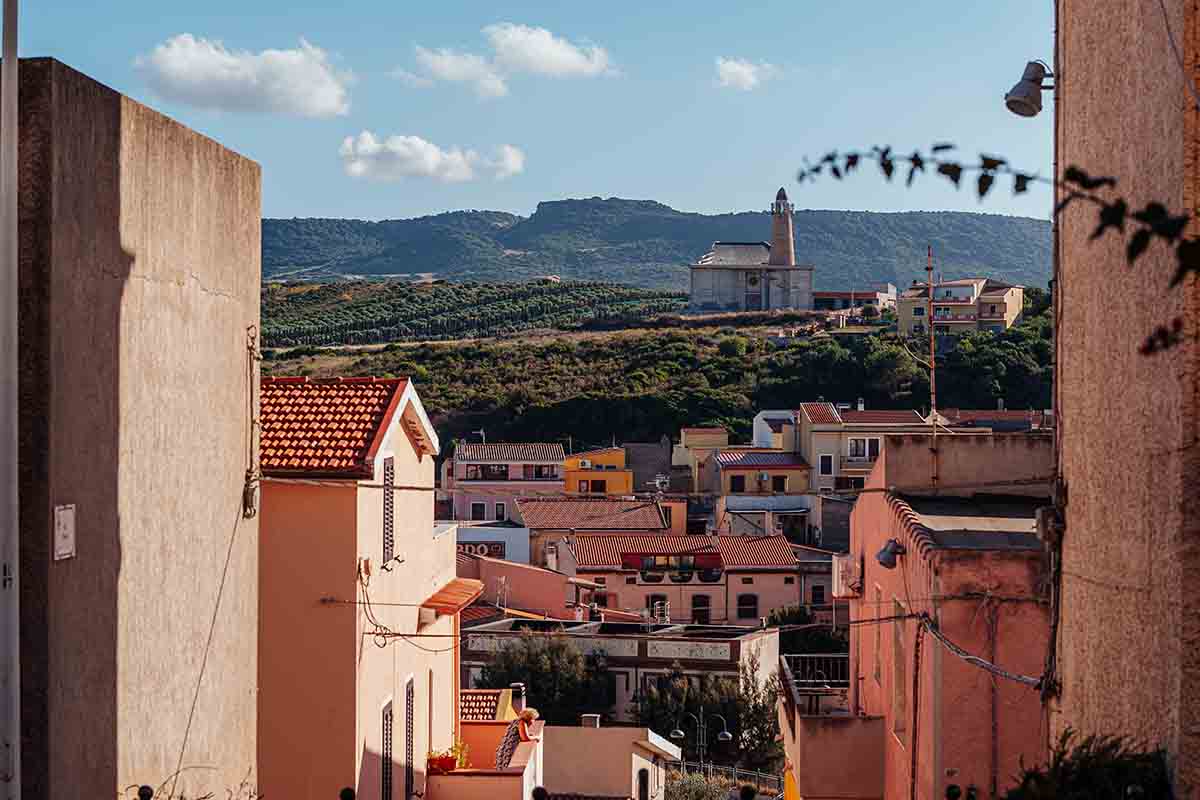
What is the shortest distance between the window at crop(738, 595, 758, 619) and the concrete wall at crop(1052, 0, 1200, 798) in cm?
4186

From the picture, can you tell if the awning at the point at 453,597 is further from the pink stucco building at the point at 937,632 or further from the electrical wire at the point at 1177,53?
the electrical wire at the point at 1177,53

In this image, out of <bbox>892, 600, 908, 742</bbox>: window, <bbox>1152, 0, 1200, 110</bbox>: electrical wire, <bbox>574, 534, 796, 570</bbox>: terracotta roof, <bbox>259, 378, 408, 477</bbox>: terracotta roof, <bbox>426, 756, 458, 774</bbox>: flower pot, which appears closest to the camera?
<bbox>1152, 0, 1200, 110</bbox>: electrical wire

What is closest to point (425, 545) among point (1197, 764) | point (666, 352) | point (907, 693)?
point (907, 693)

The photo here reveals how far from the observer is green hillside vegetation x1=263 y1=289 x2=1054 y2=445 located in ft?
265

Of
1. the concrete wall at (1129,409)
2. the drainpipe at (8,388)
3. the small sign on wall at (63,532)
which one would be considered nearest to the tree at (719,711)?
the concrete wall at (1129,409)

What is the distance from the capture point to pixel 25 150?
5867 mm

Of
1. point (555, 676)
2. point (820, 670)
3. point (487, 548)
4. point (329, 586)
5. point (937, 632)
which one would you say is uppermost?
point (329, 586)

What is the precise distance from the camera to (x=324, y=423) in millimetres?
13375

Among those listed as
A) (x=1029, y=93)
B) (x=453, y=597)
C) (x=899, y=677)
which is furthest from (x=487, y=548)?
(x=1029, y=93)

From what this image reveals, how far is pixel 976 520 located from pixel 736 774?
23.9 meters

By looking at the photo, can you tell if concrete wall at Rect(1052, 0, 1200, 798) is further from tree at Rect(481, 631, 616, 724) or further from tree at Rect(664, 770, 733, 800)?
tree at Rect(481, 631, 616, 724)

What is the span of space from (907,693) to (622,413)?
72782 millimetres

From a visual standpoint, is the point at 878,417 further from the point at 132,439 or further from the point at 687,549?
the point at 132,439

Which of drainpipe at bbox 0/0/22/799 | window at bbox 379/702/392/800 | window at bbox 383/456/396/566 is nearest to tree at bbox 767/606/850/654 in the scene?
window at bbox 379/702/392/800
